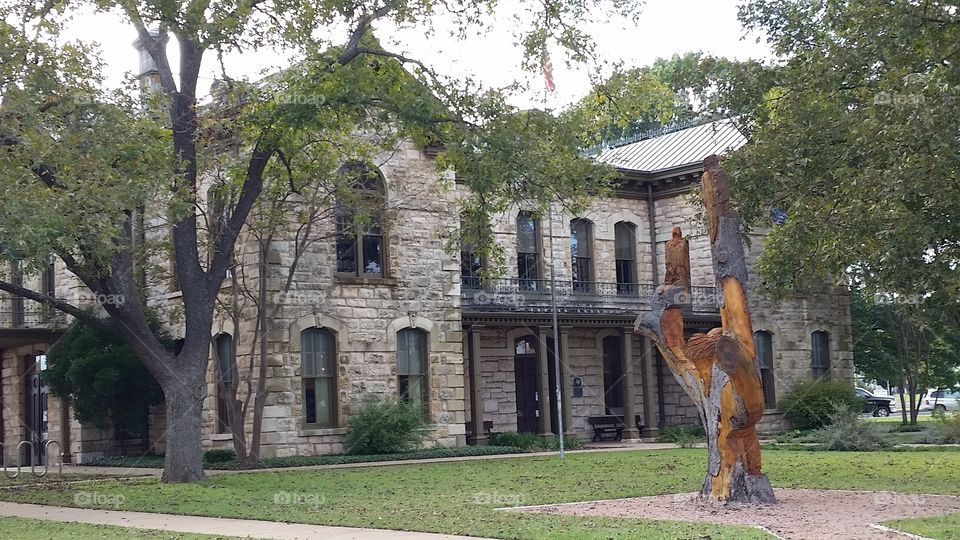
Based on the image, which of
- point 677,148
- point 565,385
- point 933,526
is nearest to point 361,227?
point 565,385

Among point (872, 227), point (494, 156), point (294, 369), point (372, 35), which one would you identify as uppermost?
point (372, 35)

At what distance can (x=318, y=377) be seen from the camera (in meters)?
28.8

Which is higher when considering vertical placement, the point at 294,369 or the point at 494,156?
the point at 494,156

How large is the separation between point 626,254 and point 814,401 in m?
7.38

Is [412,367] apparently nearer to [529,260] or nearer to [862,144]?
[529,260]

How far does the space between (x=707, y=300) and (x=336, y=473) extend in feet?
56.6

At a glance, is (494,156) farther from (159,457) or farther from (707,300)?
(707,300)

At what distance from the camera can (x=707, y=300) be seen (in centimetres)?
3753

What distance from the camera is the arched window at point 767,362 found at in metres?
37.8

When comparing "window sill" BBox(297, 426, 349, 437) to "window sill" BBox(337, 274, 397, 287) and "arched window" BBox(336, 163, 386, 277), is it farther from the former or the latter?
"arched window" BBox(336, 163, 386, 277)

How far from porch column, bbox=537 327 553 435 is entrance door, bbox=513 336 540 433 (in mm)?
898

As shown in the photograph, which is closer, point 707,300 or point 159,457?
point 159,457

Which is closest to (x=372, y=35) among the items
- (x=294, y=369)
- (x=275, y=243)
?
(x=275, y=243)

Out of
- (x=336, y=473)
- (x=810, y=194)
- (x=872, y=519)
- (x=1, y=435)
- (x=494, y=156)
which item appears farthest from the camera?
(x=1, y=435)
